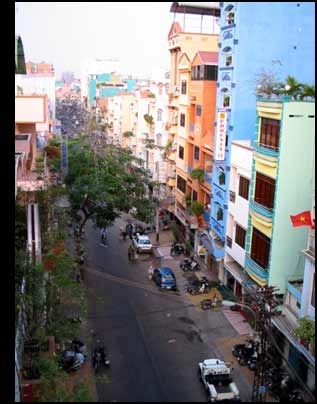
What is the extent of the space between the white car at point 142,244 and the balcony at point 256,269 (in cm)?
555

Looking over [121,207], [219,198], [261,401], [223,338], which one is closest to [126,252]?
[121,207]

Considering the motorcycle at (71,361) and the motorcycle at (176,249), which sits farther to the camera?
the motorcycle at (176,249)

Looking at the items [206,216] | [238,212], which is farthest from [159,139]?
[238,212]

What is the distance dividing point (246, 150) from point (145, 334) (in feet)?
14.0

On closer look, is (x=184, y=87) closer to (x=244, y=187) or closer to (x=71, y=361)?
(x=244, y=187)

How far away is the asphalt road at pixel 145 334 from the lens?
7.48m

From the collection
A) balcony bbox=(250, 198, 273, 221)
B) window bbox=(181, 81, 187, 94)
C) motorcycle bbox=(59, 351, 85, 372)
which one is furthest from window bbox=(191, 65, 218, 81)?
motorcycle bbox=(59, 351, 85, 372)

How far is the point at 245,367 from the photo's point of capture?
820 centimetres

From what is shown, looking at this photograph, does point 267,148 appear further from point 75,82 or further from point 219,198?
point 75,82

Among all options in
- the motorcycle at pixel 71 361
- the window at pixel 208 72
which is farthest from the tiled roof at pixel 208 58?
the motorcycle at pixel 71 361

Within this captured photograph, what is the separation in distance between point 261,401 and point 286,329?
55.5 inches

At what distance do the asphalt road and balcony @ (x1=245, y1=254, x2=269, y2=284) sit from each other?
1.37 meters

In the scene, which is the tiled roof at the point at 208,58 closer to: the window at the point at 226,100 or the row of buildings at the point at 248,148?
the row of buildings at the point at 248,148

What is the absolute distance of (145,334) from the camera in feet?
30.8
